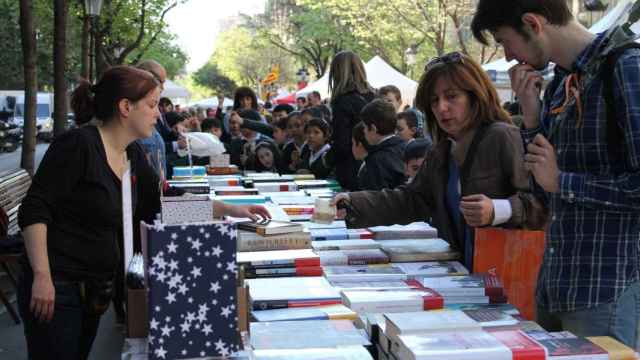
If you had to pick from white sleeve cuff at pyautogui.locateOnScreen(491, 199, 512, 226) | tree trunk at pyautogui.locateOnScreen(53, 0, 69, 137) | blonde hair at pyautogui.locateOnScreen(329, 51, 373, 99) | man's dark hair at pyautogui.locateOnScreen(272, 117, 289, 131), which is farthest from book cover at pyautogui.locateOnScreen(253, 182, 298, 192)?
tree trunk at pyautogui.locateOnScreen(53, 0, 69, 137)

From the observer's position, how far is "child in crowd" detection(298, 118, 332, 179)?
761 cm

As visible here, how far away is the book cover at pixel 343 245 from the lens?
11.3 feet

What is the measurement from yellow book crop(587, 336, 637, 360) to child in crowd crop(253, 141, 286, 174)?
21.7ft

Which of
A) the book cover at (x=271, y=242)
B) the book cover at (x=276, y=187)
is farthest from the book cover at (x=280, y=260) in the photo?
the book cover at (x=276, y=187)

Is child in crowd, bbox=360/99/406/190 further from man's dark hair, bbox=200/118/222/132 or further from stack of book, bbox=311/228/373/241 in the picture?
man's dark hair, bbox=200/118/222/132

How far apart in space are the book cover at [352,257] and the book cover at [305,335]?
80 cm

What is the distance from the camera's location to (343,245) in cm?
346

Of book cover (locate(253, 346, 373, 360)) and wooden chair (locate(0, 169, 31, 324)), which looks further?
wooden chair (locate(0, 169, 31, 324))

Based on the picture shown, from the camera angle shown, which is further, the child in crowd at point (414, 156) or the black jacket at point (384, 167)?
the child in crowd at point (414, 156)

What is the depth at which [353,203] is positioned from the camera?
341 centimetres

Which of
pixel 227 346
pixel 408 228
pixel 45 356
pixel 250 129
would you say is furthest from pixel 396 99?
pixel 227 346

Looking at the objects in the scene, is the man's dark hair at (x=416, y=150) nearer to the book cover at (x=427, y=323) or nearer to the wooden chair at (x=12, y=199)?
the wooden chair at (x=12, y=199)

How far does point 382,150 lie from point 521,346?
155 inches

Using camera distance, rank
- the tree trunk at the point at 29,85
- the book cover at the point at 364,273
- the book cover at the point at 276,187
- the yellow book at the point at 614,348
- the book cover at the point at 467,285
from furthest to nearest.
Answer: the tree trunk at the point at 29,85 → the book cover at the point at 276,187 → the book cover at the point at 364,273 → the book cover at the point at 467,285 → the yellow book at the point at 614,348
